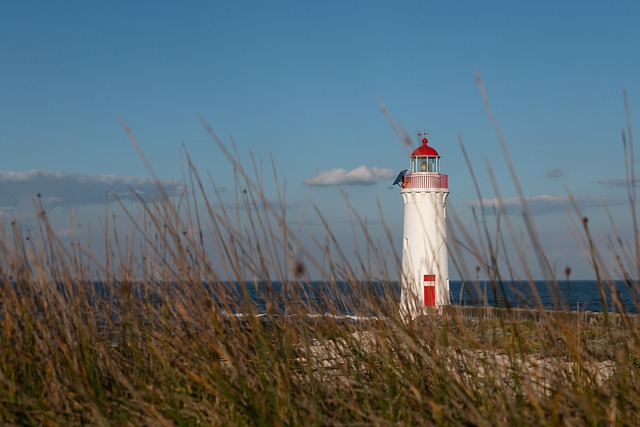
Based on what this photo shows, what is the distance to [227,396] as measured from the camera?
2.31 m

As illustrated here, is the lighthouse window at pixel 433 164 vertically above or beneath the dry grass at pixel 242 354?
above

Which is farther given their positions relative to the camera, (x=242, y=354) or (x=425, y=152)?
(x=425, y=152)

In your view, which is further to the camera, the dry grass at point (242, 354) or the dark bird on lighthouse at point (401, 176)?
the dark bird on lighthouse at point (401, 176)

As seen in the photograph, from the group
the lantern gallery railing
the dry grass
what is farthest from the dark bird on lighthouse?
the dry grass

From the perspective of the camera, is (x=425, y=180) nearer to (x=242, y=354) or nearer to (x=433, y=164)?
(x=433, y=164)

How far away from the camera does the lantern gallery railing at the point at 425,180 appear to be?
1567 centimetres

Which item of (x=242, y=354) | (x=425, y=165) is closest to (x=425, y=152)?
(x=425, y=165)

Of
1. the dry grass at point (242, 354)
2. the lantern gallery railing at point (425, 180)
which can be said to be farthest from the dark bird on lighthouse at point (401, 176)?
the dry grass at point (242, 354)

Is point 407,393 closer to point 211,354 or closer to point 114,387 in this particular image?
point 211,354

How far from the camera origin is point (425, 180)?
619 inches

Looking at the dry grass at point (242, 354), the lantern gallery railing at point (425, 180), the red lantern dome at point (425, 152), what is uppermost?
the red lantern dome at point (425, 152)

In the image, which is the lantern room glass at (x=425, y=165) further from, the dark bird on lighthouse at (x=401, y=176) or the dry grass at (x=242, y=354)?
the dry grass at (x=242, y=354)

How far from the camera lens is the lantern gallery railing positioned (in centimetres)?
1567

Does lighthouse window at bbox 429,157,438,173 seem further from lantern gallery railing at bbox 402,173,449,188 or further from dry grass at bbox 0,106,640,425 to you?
dry grass at bbox 0,106,640,425
